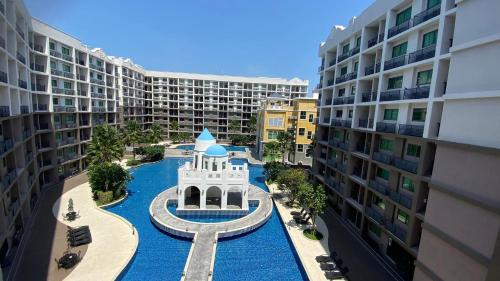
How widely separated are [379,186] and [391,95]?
28.6 feet

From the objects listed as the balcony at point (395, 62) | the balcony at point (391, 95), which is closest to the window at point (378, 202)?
the balcony at point (391, 95)

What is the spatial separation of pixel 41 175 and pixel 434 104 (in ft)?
163

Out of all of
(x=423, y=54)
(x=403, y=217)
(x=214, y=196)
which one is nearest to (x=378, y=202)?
(x=403, y=217)

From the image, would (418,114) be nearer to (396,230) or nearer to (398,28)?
(398,28)

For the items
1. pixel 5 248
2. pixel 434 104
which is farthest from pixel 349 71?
pixel 5 248

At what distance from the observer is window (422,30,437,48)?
63.7 feet

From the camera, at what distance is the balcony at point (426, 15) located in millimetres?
18520

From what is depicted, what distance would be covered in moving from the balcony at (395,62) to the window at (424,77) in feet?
5.67

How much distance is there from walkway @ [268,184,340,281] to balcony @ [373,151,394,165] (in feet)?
32.5

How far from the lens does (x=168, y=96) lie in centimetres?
8662

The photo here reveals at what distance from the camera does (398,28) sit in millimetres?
22469

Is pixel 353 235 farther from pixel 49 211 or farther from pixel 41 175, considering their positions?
Answer: pixel 41 175

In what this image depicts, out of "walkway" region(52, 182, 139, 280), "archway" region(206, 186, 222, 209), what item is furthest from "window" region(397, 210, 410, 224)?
"walkway" region(52, 182, 139, 280)

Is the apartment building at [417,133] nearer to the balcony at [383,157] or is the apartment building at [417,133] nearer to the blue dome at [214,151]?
the balcony at [383,157]
